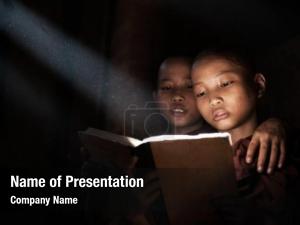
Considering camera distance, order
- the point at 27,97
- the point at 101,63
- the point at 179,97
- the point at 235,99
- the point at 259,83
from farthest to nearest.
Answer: the point at 101,63 < the point at 27,97 < the point at 179,97 < the point at 259,83 < the point at 235,99

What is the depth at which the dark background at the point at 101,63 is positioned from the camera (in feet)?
6.72

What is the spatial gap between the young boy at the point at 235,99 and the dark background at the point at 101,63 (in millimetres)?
403

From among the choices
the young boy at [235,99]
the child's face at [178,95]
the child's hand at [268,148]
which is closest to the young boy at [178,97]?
the child's face at [178,95]

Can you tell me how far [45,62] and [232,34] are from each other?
3.67 feet

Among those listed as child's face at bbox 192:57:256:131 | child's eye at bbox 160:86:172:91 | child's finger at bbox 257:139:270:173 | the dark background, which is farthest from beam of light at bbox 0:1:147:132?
child's finger at bbox 257:139:270:173

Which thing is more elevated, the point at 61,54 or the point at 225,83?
the point at 61,54

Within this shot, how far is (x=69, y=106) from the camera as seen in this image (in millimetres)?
2158

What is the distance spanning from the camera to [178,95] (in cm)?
190

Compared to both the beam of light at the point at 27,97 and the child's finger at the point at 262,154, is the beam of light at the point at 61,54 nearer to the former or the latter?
the beam of light at the point at 27,97

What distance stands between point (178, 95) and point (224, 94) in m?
0.31

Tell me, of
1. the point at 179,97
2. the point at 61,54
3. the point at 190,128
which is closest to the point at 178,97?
the point at 179,97

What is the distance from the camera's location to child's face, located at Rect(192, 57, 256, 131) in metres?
1.65

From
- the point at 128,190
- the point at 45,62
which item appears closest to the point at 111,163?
the point at 128,190

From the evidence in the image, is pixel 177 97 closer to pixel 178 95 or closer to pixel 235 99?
pixel 178 95
